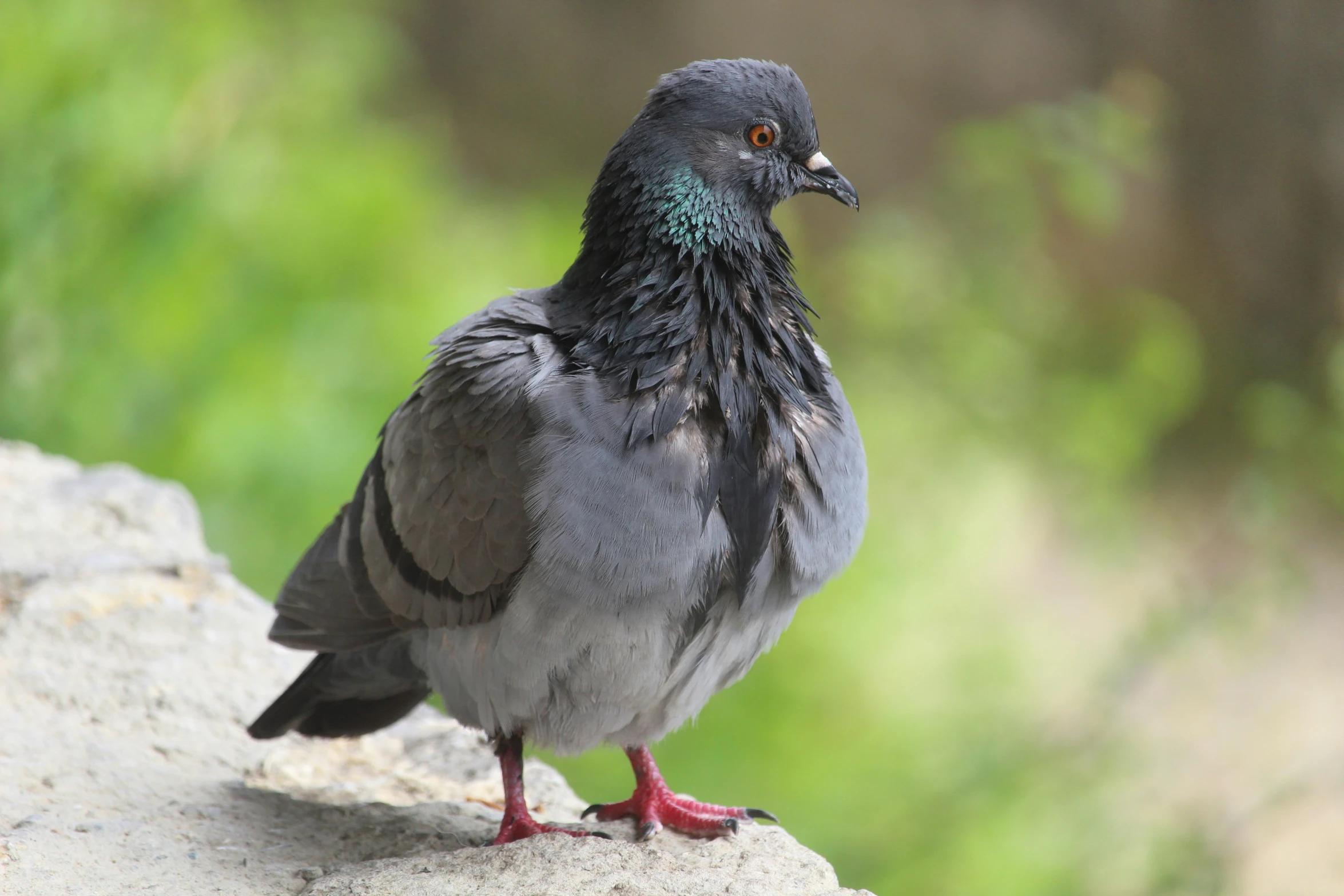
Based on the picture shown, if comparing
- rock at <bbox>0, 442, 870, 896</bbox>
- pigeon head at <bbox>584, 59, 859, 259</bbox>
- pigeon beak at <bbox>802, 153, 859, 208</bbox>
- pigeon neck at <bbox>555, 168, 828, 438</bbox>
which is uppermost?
pigeon beak at <bbox>802, 153, 859, 208</bbox>

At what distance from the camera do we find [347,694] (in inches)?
147

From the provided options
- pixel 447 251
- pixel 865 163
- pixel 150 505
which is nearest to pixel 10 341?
pixel 150 505

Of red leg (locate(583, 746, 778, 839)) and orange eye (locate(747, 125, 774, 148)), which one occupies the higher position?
orange eye (locate(747, 125, 774, 148))

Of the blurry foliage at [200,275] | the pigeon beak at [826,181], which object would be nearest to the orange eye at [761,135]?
the pigeon beak at [826,181]

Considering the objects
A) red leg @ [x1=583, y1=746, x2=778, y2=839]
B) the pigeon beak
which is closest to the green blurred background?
red leg @ [x1=583, y1=746, x2=778, y2=839]

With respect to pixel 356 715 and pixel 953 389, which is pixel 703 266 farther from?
pixel 953 389

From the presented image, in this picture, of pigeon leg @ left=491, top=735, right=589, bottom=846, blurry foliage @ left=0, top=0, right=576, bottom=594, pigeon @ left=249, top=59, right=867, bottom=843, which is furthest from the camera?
blurry foliage @ left=0, top=0, right=576, bottom=594

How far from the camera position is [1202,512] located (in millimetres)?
9859

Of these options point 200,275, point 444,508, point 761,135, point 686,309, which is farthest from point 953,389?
point 200,275

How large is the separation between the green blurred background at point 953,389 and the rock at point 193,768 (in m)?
1.78

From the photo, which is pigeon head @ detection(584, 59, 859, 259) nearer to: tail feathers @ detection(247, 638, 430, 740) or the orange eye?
the orange eye

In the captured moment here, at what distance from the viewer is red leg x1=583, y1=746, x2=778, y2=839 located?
136 inches

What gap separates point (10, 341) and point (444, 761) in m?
3.32

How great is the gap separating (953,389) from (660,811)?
3.31 metres
